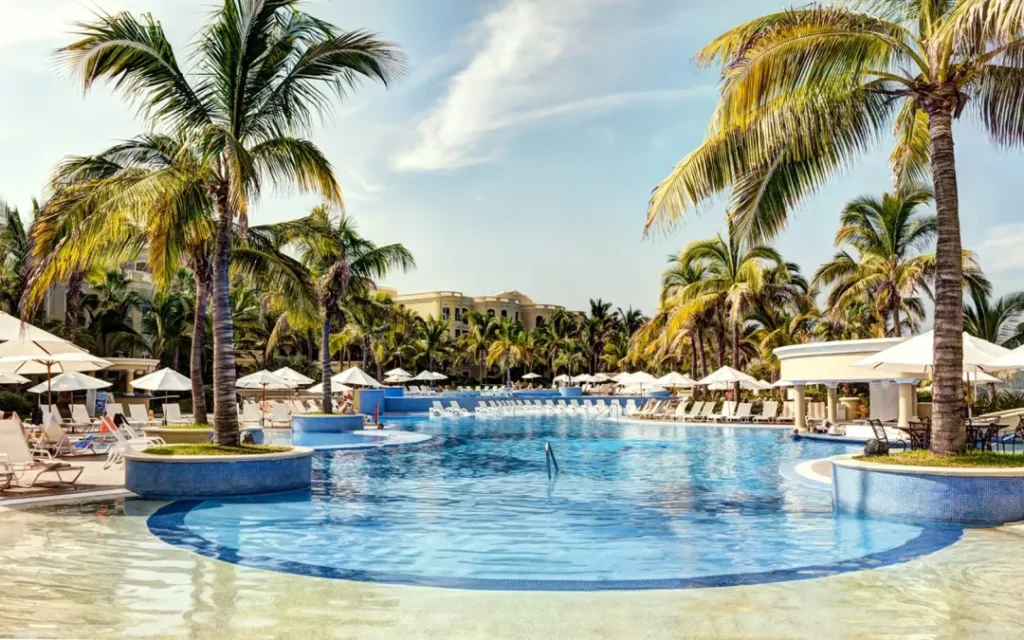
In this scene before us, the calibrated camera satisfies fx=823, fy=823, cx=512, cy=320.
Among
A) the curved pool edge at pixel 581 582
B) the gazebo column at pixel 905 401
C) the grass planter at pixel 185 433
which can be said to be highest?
the gazebo column at pixel 905 401

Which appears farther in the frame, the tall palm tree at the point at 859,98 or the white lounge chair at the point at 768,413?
the white lounge chair at the point at 768,413

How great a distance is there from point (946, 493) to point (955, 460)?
63 cm

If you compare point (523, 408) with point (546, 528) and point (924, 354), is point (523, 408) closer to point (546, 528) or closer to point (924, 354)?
A: point (924, 354)

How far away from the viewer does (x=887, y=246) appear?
25391mm

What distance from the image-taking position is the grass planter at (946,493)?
8703 mm

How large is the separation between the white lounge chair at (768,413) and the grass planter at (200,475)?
21047 mm

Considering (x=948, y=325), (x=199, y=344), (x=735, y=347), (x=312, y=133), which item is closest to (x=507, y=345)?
(x=735, y=347)

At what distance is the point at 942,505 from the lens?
8.84 meters

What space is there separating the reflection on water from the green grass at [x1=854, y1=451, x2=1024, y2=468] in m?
1.94

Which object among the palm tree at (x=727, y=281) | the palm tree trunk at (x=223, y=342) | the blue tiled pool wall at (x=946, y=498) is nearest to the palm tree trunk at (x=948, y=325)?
the blue tiled pool wall at (x=946, y=498)

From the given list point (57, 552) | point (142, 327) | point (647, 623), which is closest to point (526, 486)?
point (57, 552)

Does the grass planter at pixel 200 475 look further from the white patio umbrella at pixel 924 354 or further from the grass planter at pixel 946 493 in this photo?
the white patio umbrella at pixel 924 354

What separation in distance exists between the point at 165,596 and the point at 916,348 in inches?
441

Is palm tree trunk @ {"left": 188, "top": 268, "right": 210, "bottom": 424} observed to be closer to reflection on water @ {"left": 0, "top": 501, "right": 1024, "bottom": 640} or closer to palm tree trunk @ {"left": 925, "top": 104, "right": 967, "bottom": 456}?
reflection on water @ {"left": 0, "top": 501, "right": 1024, "bottom": 640}
